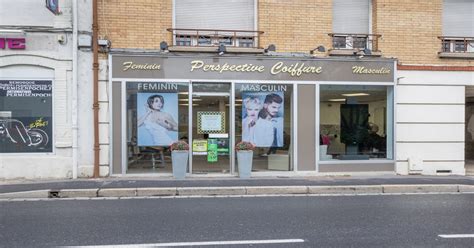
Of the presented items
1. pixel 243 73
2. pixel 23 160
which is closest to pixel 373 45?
pixel 243 73

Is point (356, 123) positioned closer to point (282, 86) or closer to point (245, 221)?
point (282, 86)

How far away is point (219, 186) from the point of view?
34.8 ft

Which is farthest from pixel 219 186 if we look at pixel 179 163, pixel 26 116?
pixel 26 116

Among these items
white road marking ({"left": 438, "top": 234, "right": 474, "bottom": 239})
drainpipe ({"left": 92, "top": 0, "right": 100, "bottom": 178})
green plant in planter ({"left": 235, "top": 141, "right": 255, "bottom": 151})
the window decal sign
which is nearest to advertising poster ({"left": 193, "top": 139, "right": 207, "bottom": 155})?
the window decal sign

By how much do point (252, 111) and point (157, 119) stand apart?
2.63 meters

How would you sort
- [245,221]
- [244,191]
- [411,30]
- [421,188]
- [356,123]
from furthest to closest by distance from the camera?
[356,123], [411,30], [421,188], [244,191], [245,221]

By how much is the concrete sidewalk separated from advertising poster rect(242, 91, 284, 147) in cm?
132

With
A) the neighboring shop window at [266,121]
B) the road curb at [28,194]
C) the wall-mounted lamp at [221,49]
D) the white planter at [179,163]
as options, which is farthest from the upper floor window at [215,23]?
the road curb at [28,194]

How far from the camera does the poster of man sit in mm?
12508

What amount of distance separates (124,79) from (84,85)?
1.02 meters

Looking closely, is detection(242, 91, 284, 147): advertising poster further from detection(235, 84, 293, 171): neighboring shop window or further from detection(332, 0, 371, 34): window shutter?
detection(332, 0, 371, 34): window shutter

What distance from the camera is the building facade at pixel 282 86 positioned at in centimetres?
1225

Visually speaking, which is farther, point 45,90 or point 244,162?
point 244,162

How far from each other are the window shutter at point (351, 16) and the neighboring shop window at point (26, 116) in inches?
317
